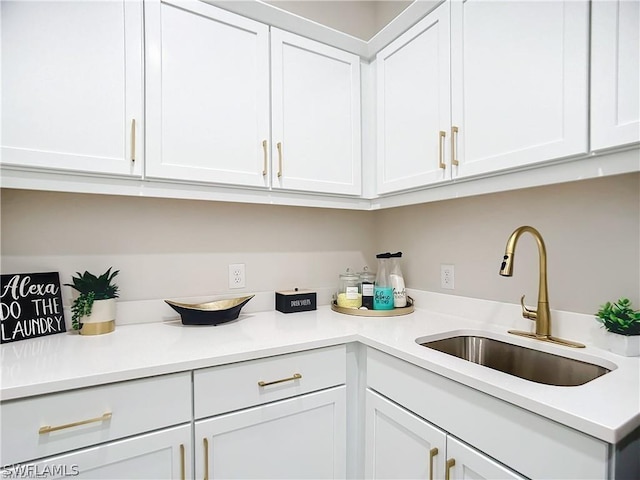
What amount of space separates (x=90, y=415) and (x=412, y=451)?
95 centimetres

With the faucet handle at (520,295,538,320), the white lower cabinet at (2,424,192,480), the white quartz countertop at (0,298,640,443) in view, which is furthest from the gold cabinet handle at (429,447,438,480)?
the white lower cabinet at (2,424,192,480)

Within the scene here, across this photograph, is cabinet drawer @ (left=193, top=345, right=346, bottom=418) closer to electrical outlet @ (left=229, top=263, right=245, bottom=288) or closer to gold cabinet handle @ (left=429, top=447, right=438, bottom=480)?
gold cabinet handle @ (left=429, top=447, right=438, bottom=480)

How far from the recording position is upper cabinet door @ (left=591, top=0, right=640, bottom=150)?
0.84 m

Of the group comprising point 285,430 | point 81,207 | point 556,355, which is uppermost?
point 81,207

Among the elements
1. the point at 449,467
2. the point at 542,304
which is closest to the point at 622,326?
the point at 542,304

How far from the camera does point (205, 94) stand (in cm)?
134

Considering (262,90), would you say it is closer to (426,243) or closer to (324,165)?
(324,165)

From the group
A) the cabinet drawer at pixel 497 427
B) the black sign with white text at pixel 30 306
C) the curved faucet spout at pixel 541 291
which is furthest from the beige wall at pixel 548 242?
the black sign with white text at pixel 30 306

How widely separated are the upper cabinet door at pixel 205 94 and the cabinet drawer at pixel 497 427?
95cm

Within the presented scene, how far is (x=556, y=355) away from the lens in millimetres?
1132

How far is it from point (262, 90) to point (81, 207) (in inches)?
34.8

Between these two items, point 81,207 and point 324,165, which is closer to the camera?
point 81,207

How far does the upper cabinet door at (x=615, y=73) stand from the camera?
2.76 feet

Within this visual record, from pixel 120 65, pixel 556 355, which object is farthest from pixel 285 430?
pixel 120 65
